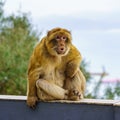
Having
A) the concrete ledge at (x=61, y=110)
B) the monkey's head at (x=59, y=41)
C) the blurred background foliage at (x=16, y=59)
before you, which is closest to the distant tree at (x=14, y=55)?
the blurred background foliage at (x=16, y=59)

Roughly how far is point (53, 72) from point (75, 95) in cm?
31

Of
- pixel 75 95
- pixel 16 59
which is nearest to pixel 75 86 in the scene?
pixel 75 95

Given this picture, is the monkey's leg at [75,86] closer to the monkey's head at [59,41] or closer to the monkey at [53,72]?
the monkey at [53,72]

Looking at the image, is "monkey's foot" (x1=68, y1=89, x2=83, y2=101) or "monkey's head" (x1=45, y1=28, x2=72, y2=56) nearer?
"monkey's head" (x1=45, y1=28, x2=72, y2=56)

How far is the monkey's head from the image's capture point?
4.61 metres

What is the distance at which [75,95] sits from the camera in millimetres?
4750

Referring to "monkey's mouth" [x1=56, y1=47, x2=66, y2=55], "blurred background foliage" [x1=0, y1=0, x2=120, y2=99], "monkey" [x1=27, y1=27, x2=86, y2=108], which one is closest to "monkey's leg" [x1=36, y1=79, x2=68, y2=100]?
"monkey" [x1=27, y1=27, x2=86, y2=108]

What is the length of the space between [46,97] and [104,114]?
63cm

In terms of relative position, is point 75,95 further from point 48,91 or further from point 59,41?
point 59,41

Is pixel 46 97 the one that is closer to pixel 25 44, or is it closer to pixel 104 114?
pixel 104 114

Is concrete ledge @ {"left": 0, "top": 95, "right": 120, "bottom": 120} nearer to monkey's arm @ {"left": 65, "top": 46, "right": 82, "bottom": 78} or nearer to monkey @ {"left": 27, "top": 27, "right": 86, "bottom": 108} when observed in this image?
monkey @ {"left": 27, "top": 27, "right": 86, "bottom": 108}

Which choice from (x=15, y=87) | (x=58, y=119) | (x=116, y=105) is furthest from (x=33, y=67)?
(x=15, y=87)

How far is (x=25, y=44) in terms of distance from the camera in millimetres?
11102

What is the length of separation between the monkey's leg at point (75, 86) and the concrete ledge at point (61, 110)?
0.09 metres
